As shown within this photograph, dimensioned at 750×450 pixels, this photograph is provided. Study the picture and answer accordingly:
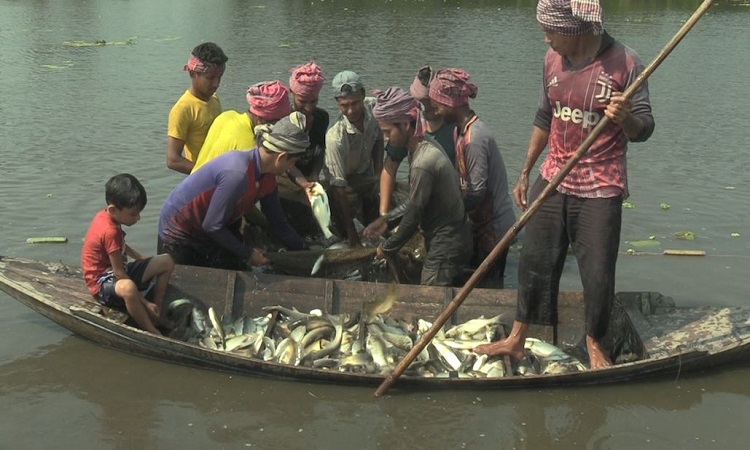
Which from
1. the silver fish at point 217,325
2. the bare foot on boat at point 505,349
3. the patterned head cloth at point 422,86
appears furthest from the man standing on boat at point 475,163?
the silver fish at point 217,325

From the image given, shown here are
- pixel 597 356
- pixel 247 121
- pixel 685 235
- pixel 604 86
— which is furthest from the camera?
pixel 685 235

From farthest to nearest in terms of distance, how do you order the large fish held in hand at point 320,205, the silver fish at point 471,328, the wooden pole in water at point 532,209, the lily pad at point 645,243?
the lily pad at point 645,243 → the large fish held in hand at point 320,205 → the silver fish at point 471,328 → the wooden pole in water at point 532,209

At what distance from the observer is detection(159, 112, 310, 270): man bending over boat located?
6703 millimetres

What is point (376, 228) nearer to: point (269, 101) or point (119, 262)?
point (269, 101)

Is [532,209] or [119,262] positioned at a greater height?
[532,209]

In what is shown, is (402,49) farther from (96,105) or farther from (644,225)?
(644,225)

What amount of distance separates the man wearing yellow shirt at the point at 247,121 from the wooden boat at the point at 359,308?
1.04 meters

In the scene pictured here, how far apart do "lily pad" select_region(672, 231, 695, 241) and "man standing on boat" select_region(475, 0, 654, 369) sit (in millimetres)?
3939

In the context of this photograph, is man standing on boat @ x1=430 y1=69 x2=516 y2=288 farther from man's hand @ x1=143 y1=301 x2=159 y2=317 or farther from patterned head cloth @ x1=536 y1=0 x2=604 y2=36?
man's hand @ x1=143 y1=301 x2=159 y2=317

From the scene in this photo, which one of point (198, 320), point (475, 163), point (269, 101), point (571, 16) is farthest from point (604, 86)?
point (198, 320)

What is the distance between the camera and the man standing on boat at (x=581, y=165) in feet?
18.3

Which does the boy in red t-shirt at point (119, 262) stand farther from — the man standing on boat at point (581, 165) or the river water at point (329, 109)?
the man standing on boat at point (581, 165)

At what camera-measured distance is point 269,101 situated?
7.45 metres

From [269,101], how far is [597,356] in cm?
334
